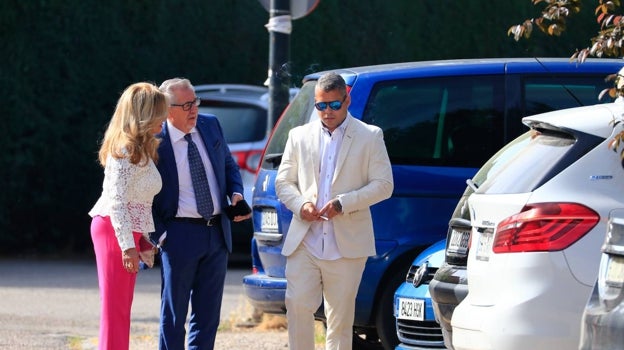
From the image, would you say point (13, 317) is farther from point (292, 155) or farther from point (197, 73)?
point (197, 73)

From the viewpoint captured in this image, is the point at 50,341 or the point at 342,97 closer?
the point at 342,97

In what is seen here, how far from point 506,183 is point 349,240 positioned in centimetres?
127

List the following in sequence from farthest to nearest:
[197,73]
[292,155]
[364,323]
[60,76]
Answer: [197,73] < [60,76] < [364,323] < [292,155]

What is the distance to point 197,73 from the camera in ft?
51.2

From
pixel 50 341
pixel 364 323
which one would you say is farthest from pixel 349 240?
pixel 50 341

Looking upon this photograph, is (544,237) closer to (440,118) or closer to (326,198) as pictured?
(326,198)

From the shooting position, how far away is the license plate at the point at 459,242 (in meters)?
6.43

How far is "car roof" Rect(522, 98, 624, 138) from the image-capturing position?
5859 millimetres

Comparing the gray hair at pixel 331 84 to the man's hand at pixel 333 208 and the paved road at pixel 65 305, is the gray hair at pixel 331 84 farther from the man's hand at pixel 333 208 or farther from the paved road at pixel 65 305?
the paved road at pixel 65 305

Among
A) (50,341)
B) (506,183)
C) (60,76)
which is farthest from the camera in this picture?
(60,76)

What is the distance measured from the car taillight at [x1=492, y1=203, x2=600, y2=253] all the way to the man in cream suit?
1388 mm

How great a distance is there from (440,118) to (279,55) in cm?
216

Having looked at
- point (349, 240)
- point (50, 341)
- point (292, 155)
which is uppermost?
point (292, 155)

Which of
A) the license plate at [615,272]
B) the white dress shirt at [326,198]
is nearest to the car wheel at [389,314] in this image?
the white dress shirt at [326,198]
